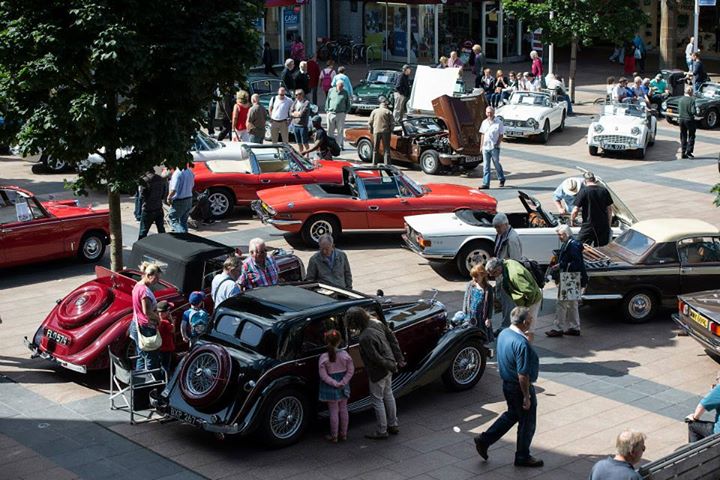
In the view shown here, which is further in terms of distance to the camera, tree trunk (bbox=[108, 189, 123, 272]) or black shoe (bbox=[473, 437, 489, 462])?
tree trunk (bbox=[108, 189, 123, 272])

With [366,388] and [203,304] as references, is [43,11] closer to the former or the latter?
[203,304]

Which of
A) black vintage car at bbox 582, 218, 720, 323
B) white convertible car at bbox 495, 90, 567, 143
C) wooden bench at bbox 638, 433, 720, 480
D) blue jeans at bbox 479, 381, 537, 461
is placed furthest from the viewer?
white convertible car at bbox 495, 90, 567, 143

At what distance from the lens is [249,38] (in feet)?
49.1

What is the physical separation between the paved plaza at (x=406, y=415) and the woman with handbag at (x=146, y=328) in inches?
27.4

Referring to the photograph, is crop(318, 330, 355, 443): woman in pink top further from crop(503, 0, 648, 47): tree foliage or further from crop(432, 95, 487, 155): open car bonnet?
crop(503, 0, 648, 47): tree foliage

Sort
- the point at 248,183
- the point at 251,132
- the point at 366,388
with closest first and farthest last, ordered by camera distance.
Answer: the point at 366,388 → the point at 248,183 → the point at 251,132

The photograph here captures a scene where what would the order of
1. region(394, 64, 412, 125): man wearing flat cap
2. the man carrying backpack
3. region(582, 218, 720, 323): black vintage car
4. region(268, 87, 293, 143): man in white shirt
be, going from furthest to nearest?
region(394, 64, 412, 125): man wearing flat cap < region(268, 87, 293, 143): man in white shirt < region(582, 218, 720, 323): black vintage car < the man carrying backpack

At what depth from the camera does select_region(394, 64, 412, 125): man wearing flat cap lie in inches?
1240

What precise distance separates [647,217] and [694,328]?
8.29m

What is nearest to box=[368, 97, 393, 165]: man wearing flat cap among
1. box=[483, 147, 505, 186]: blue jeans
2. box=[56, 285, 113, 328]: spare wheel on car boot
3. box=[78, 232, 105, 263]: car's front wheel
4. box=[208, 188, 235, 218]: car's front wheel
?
box=[483, 147, 505, 186]: blue jeans

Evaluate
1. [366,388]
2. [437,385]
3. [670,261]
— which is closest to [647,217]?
[670,261]

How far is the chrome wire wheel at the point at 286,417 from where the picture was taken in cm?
1176

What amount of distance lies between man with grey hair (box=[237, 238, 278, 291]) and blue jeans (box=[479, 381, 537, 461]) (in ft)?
13.3

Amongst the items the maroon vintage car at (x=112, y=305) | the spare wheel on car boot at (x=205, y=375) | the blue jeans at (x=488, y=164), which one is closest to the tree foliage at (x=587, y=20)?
the blue jeans at (x=488, y=164)
